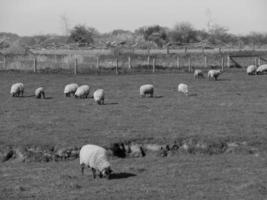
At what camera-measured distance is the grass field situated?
1817cm

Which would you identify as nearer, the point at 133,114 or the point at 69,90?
the point at 133,114

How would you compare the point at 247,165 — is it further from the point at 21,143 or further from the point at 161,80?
the point at 161,80

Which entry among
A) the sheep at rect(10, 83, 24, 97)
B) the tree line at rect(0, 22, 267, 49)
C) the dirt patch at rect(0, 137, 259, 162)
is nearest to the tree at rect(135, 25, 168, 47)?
the tree line at rect(0, 22, 267, 49)

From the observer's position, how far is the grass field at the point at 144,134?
59.6 ft

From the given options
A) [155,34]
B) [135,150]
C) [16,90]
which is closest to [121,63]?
[16,90]

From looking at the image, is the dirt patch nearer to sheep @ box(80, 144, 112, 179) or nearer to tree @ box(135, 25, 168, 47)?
sheep @ box(80, 144, 112, 179)

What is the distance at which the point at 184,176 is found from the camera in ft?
65.1

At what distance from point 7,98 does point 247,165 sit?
67.8 ft

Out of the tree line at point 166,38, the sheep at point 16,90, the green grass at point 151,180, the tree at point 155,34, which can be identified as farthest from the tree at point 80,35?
the green grass at point 151,180

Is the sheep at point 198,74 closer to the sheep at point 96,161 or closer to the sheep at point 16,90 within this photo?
the sheep at point 16,90

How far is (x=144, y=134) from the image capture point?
2561 cm

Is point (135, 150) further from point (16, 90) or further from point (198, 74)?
point (198, 74)

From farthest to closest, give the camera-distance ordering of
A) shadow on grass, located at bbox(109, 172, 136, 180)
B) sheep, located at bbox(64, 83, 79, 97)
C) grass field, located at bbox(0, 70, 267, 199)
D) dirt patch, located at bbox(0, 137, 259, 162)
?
sheep, located at bbox(64, 83, 79, 97)
dirt patch, located at bbox(0, 137, 259, 162)
shadow on grass, located at bbox(109, 172, 136, 180)
grass field, located at bbox(0, 70, 267, 199)

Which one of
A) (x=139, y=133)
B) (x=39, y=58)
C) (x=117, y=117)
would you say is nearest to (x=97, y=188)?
(x=139, y=133)
